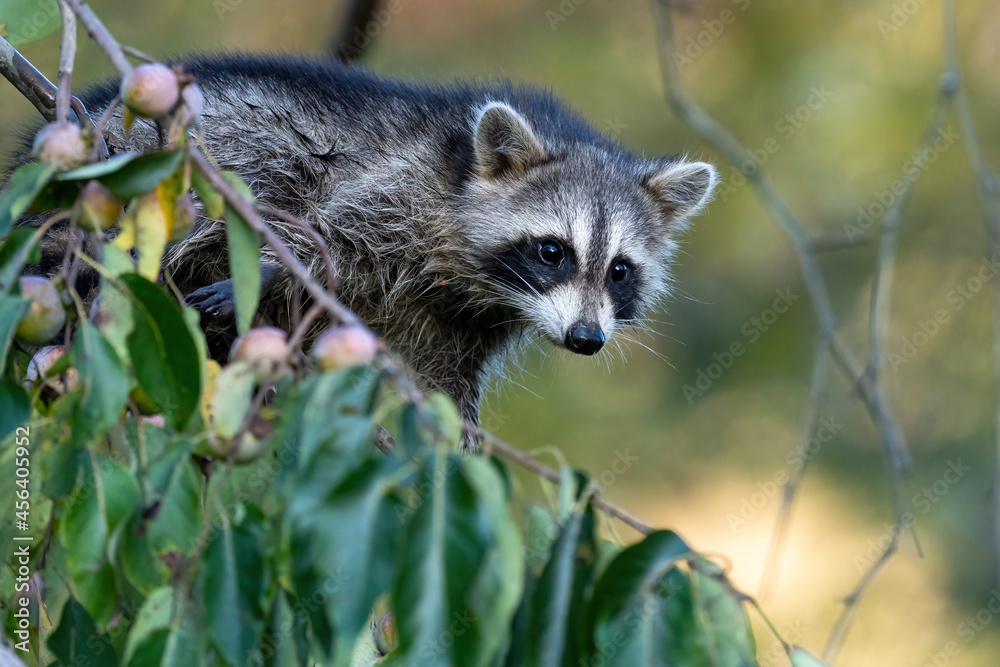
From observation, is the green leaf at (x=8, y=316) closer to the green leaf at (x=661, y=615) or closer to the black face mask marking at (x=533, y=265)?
the green leaf at (x=661, y=615)

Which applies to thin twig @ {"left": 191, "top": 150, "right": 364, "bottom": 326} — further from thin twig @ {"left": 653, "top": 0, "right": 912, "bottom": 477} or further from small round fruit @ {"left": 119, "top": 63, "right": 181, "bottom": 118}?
thin twig @ {"left": 653, "top": 0, "right": 912, "bottom": 477}

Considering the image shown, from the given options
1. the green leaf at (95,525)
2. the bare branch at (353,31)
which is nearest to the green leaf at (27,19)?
the green leaf at (95,525)

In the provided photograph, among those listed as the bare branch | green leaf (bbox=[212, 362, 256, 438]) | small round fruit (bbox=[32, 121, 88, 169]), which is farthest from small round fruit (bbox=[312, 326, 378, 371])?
the bare branch

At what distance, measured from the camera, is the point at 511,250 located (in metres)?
4.27

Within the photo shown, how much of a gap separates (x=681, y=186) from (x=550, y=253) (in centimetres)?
89

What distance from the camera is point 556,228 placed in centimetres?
430

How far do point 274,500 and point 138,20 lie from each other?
18.0 ft

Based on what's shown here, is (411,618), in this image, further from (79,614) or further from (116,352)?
(79,614)

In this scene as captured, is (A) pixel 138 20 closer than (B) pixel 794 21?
Yes

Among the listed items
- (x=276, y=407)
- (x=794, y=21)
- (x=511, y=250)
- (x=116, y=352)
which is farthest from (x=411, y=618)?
(x=794, y=21)

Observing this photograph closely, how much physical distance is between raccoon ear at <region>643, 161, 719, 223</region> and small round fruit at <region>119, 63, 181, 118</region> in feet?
9.92

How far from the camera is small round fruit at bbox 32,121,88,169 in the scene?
1861 mm

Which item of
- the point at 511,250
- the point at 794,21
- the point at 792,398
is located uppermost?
the point at 794,21

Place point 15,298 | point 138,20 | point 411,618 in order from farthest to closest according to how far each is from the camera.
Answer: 1. point 138,20
2. point 15,298
3. point 411,618
